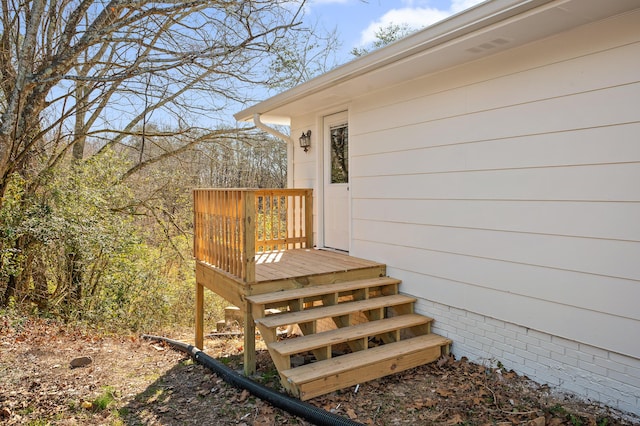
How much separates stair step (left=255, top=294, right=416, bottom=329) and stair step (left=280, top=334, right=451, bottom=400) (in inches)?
14.6

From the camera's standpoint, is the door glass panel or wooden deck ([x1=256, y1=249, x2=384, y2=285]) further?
the door glass panel

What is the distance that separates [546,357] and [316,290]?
190cm

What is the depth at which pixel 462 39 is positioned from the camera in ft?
9.71

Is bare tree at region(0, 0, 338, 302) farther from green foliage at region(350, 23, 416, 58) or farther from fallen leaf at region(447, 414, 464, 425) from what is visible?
green foliage at region(350, 23, 416, 58)

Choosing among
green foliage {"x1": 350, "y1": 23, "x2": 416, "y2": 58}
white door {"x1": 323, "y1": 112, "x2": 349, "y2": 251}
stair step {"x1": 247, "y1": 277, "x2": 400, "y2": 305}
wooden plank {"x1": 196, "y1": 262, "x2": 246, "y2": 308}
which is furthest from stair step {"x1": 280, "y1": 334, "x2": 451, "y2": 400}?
green foliage {"x1": 350, "y1": 23, "x2": 416, "y2": 58}

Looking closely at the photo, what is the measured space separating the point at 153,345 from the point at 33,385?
1725 millimetres

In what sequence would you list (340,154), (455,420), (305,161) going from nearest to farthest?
(455,420)
(340,154)
(305,161)

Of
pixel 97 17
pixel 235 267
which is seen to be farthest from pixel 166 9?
pixel 235 267

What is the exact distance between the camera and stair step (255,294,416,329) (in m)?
3.38

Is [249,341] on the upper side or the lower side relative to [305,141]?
lower

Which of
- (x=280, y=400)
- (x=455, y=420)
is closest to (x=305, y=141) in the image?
(x=280, y=400)

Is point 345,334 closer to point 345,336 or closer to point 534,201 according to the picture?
Answer: point 345,336

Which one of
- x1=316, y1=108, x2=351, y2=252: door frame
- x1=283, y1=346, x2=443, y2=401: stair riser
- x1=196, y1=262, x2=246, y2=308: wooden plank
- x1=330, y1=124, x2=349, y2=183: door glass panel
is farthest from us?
x1=316, y1=108, x2=351, y2=252: door frame

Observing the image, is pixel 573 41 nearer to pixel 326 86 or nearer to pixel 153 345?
pixel 326 86
